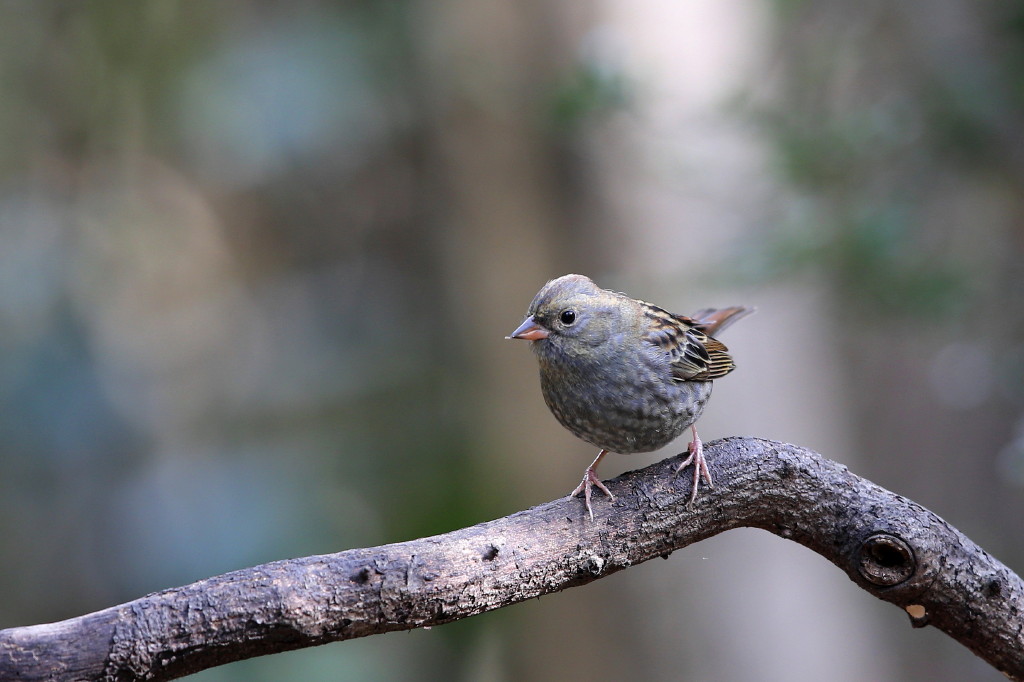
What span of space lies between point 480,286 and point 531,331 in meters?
3.43

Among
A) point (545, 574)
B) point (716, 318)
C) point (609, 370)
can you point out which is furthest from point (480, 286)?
point (545, 574)

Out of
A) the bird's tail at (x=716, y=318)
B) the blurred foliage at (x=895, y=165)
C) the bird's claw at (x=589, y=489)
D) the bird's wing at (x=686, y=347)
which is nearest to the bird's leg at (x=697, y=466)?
the bird's claw at (x=589, y=489)

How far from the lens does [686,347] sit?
10.8ft

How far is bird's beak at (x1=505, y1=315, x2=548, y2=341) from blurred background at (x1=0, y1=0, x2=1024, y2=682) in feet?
4.58

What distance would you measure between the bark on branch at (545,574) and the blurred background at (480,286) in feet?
5.87

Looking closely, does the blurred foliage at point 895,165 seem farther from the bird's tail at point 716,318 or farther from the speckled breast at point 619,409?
the speckled breast at point 619,409

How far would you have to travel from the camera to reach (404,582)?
2135mm

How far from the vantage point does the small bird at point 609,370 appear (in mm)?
3057

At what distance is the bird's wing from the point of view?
126 inches

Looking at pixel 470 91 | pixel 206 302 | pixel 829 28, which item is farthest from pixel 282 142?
pixel 829 28

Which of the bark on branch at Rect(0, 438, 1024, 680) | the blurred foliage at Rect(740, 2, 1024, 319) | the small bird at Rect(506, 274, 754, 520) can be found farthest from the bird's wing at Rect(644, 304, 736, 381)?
the blurred foliage at Rect(740, 2, 1024, 319)

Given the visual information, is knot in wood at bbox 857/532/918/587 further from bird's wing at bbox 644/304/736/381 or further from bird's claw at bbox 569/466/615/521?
bird's wing at bbox 644/304/736/381

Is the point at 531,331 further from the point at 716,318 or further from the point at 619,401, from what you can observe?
the point at 716,318

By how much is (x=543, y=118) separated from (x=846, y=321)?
1.98 meters
